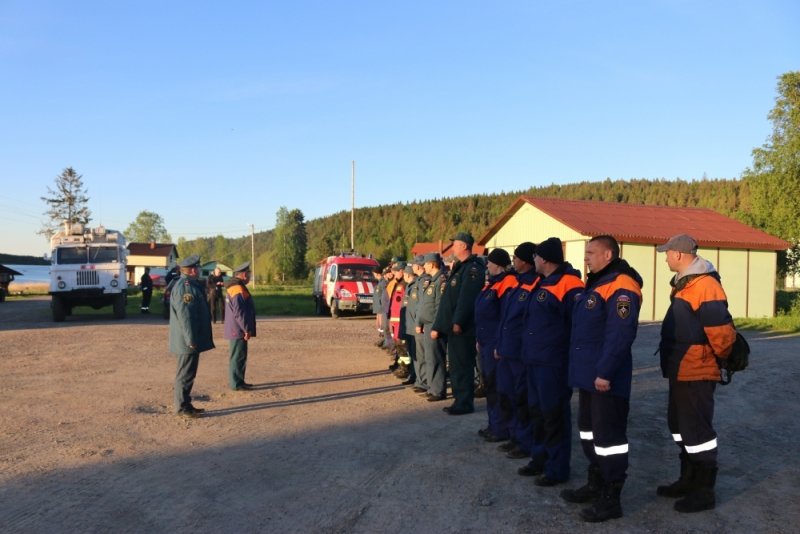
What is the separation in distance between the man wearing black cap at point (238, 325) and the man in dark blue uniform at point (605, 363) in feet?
18.5

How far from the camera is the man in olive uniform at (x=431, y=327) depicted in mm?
8695

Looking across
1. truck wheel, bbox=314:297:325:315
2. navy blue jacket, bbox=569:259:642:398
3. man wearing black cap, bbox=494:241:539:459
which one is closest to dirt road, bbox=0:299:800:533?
man wearing black cap, bbox=494:241:539:459

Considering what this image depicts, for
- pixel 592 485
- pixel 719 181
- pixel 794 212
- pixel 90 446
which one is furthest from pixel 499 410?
pixel 719 181

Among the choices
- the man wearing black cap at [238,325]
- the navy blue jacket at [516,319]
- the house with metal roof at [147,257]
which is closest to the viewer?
the navy blue jacket at [516,319]

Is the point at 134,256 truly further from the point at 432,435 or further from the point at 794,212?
the point at 432,435

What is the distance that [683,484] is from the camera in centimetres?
503

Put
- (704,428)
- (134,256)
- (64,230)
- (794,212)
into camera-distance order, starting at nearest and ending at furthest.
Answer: (704,428) < (64,230) < (794,212) < (134,256)

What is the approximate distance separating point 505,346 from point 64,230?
21327 mm

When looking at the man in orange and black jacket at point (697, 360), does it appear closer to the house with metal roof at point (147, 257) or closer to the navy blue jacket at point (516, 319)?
the navy blue jacket at point (516, 319)

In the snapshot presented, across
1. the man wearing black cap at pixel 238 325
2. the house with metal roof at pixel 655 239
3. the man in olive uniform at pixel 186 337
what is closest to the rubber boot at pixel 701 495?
the man in olive uniform at pixel 186 337

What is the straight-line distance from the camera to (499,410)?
22.1 ft

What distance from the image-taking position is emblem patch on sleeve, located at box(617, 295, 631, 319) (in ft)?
15.0

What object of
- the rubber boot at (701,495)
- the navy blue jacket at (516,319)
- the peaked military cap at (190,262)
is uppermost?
the peaked military cap at (190,262)

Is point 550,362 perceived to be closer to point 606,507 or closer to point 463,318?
point 606,507
